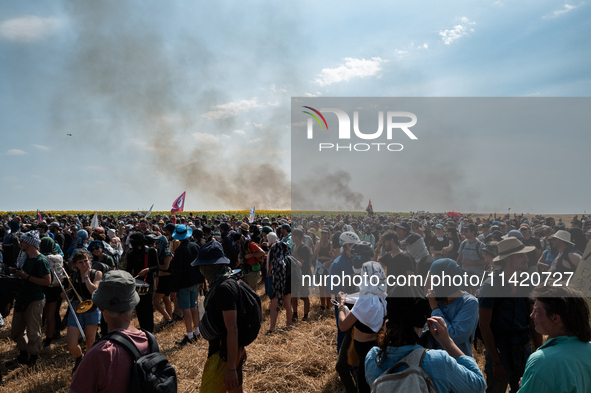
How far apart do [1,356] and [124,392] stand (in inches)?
229

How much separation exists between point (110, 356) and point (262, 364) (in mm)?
3429

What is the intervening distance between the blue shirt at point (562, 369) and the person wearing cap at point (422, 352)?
282 millimetres

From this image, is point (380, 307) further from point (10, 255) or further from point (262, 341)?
point (10, 255)

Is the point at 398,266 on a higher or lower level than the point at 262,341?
higher

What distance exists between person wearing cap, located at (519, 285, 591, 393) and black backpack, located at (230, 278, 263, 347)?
6.73ft

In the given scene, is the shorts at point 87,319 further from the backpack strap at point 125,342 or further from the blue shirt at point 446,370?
the blue shirt at point 446,370

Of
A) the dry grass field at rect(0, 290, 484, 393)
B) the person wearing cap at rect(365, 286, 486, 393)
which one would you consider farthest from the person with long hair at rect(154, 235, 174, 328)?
the person wearing cap at rect(365, 286, 486, 393)

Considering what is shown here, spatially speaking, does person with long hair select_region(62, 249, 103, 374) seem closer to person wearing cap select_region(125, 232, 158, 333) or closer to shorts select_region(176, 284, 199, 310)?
person wearing cap select_region(125, 232, 158, 333)

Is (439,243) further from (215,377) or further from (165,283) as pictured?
(215,377)

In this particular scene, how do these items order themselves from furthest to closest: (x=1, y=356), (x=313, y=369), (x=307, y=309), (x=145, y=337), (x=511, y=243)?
(x=307, y=309) < (x=1, y=356) < (x=313, y=369) < (x=511, y=243) < (x=145, y=337)

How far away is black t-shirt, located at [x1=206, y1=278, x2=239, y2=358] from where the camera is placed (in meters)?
2.79

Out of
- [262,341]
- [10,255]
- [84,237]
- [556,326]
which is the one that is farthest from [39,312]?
[556,326]

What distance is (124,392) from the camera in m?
1.92

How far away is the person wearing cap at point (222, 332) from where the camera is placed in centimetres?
279
